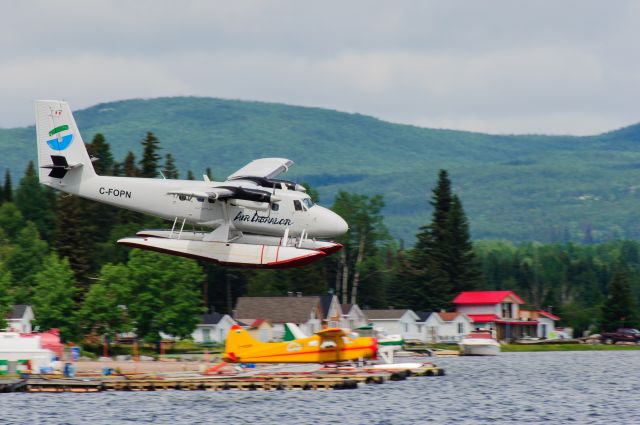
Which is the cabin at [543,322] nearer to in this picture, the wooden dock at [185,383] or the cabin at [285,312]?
the cabin at [285,312]

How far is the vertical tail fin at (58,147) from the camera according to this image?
50.5 m

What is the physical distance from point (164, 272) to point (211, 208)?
147 ft

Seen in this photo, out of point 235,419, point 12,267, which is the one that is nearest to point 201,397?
point 235,419

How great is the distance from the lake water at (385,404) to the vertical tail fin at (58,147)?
35.5 feet

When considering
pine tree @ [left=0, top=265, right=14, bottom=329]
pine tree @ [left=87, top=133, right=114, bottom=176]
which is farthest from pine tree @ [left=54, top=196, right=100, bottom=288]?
pine tree @ [left=87, top=133, right=114, bottom=176]

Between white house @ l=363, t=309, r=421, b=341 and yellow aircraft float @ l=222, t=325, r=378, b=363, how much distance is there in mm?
53383

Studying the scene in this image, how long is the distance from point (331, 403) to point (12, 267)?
65.0 m

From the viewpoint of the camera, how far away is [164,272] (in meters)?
93.9

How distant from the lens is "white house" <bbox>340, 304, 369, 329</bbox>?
120 m

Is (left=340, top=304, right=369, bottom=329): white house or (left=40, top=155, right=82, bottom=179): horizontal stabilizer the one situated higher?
(left=40, top=155, right=82, bottom=179): horizontal stabilizer

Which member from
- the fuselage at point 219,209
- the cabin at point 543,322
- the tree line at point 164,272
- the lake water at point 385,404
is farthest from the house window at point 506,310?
the fuselage at point 219,209

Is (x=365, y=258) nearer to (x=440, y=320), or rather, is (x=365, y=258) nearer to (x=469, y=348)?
(x=440, y=320)

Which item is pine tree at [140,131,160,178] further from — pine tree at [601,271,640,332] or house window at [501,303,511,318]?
pine tree at [601,271,640,332]

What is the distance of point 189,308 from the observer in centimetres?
9356
